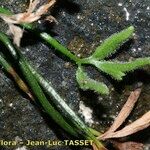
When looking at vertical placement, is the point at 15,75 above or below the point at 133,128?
above

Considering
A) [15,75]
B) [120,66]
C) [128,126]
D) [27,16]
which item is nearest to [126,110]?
[128,126]

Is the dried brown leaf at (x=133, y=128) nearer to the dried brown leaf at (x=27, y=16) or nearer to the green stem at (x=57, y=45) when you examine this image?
the green stem at (x=57, y=45)

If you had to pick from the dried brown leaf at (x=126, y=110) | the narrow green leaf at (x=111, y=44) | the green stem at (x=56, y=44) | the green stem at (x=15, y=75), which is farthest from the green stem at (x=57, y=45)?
the dried brown leaf at (x=126, y=110)

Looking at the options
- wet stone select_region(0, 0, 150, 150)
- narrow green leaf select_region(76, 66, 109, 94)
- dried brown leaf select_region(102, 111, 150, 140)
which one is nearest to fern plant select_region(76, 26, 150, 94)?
narrow green leaf select_region(76, 66, 109, 94)

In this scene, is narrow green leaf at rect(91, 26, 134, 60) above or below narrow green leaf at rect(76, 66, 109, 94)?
above

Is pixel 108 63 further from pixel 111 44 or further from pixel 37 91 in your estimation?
pixel 37 91

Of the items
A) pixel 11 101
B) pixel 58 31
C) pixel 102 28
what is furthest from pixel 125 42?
pixel 11 101

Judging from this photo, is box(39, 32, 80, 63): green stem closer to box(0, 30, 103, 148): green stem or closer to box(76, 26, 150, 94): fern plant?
box(76, 26, 150, 94): fern plant
